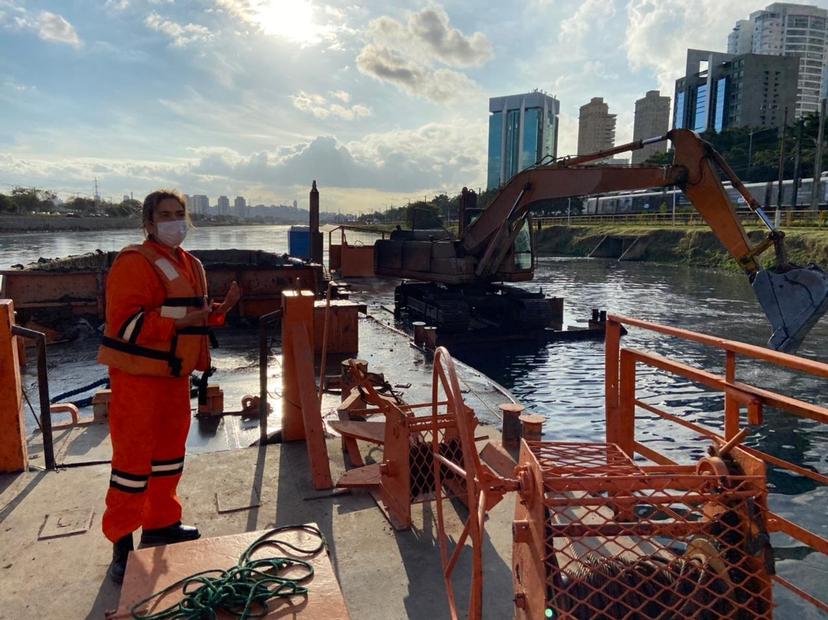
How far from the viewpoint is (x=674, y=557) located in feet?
6.83

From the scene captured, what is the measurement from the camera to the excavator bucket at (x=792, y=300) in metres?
7.20

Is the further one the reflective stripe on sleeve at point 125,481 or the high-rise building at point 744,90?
the high-rise building at point 744,90

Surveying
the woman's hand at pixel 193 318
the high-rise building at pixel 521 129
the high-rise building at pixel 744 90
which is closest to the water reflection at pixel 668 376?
the woman's hand at pixel 193 318

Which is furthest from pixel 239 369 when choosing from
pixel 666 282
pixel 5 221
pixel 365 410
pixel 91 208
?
pixel 91 208

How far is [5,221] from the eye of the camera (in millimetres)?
91812

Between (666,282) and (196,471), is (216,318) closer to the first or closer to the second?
(196,471)

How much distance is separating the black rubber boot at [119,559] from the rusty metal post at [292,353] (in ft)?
5.49

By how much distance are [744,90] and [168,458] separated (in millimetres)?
127603

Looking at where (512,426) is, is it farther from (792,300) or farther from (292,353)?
(792,300)

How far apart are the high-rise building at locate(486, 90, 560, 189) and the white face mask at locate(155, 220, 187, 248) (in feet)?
447

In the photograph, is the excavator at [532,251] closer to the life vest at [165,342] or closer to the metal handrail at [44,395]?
the life vest at [165,342]

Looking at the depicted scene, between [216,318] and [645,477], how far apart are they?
2.28m

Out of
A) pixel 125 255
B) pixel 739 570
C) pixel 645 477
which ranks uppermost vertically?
pixel 125 255

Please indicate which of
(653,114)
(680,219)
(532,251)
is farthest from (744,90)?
(532,251)
